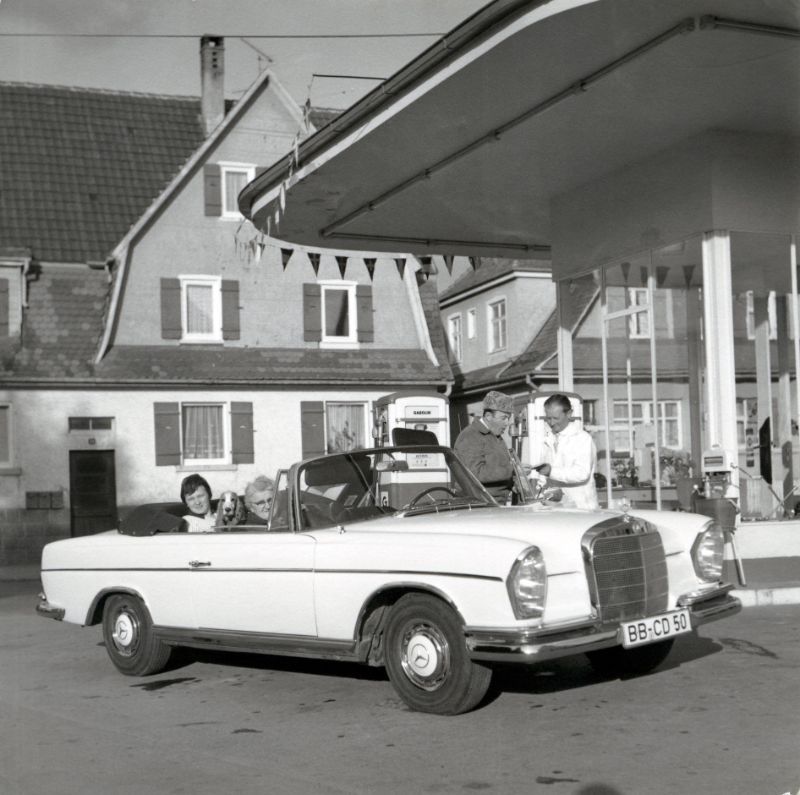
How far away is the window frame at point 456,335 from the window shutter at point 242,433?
9.90m

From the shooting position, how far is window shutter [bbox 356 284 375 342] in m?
32.2

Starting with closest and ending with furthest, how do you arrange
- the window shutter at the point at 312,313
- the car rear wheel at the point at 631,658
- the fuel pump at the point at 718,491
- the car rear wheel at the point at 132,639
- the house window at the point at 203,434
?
the car rear wheel at the point at 631,658 → the car rear wheel at the point at 132,639 → the fuel pump at the point at 718,491 → the house window at the point at 203,434 → the window shutter at the point at 312,313

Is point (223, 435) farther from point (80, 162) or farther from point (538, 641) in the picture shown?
point (538, 641)

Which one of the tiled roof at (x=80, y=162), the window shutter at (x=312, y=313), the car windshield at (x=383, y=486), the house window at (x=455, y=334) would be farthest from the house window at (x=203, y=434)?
the car windshield at (x=383, y=486)

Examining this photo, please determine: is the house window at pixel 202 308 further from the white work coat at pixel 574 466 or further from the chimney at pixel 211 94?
the white work coat at pixel 574 466

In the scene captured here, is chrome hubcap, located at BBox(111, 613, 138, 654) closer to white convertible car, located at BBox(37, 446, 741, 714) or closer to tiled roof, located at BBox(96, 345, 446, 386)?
white convertible car, located at BBox(37, 446, 741, 714)

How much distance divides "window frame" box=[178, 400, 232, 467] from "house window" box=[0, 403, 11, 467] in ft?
13.0

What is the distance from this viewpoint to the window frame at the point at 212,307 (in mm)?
30766

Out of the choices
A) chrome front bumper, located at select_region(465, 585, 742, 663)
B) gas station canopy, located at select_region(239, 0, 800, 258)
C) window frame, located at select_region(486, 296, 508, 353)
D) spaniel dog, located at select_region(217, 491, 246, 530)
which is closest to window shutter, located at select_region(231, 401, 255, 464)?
window frame, located at select_region(486, 296, 508, 353)

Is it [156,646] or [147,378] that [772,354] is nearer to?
[156,646]

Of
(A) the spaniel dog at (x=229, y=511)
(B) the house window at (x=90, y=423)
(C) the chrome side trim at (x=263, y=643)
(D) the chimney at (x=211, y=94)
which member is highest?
(D) the chimney at (x=211, y=94)

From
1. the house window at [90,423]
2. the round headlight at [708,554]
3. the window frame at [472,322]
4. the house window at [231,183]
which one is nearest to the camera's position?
the round headlight at [708,554]

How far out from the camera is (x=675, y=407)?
14.1 m

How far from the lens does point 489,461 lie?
959 cm
